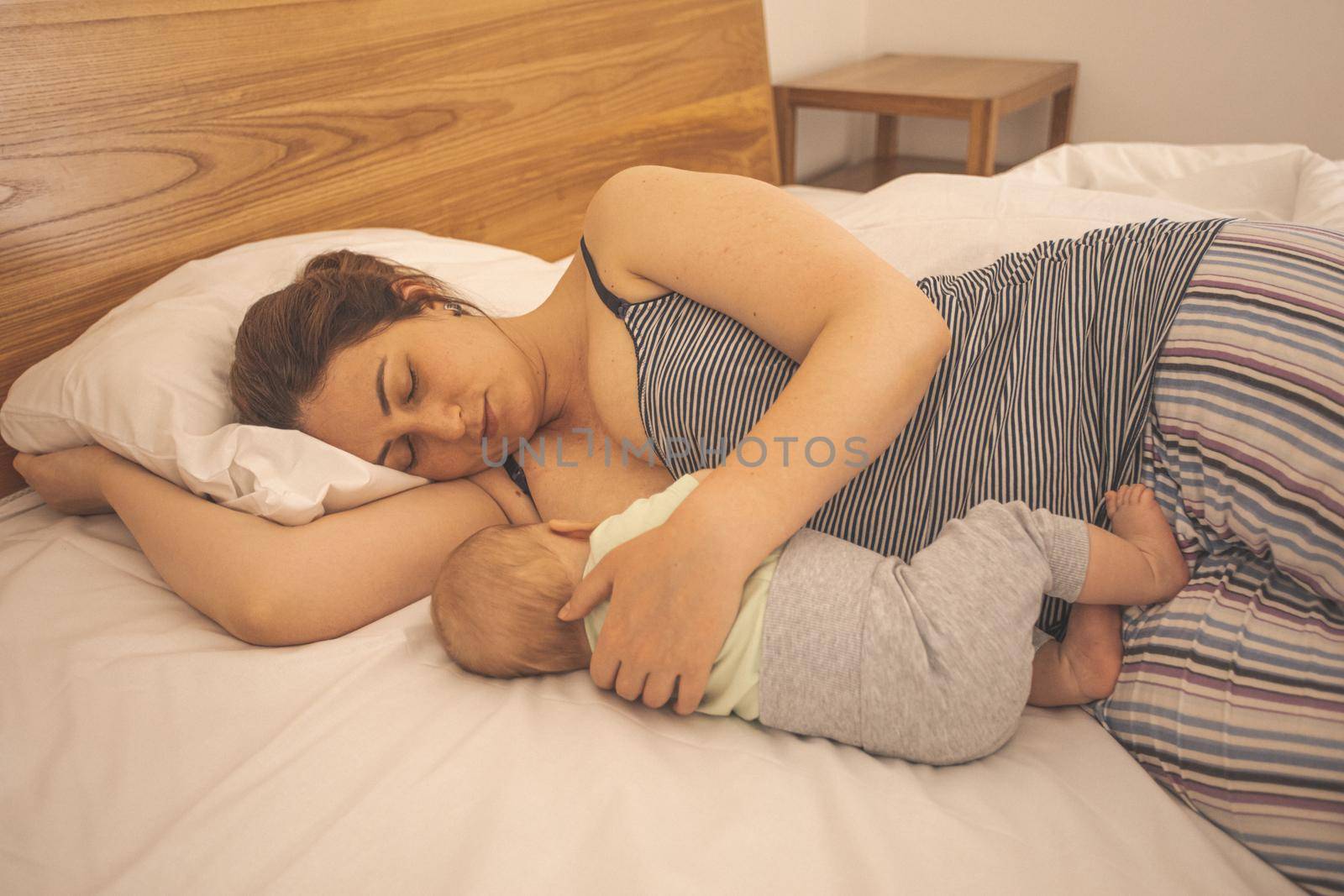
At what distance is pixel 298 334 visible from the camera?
39.9 inches

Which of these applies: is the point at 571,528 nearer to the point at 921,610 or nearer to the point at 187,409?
the point at 921,610

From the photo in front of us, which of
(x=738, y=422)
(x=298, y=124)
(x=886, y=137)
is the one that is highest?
(x=298, y=124)

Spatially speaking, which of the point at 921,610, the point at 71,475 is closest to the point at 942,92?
the point at 921,610

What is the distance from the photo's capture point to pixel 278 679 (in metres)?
0.85

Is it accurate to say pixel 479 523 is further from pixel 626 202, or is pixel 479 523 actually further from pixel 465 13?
pixel 465 13

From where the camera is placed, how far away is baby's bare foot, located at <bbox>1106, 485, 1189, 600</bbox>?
0.81 meters

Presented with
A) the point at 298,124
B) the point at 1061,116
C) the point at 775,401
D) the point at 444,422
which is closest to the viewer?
the point at 775,401

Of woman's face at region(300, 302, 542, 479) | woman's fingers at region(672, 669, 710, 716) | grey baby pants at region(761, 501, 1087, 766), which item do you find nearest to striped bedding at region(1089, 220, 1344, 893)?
grey baby pants at region(761, 501, 1087, 766)

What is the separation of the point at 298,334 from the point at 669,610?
1.80ft

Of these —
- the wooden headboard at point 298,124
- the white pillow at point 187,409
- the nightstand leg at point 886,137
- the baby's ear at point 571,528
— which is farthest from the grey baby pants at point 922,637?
the nightstand leg at point 886,137

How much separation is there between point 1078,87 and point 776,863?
2967mm

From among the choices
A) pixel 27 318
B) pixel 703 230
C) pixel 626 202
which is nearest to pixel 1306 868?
pixel 703 230

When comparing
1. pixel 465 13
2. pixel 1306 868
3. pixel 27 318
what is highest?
pixel 465 13

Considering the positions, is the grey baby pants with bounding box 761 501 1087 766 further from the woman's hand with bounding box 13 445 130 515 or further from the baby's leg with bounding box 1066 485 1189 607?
the woman's hand with bounding box 13 445 130 515
